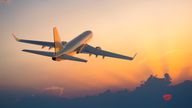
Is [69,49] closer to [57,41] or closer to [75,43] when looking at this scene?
[57,41]

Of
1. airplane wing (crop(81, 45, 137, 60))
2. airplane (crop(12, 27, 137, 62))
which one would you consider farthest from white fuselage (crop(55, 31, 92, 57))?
airplane wing (crop(81, 45, 137, 60))

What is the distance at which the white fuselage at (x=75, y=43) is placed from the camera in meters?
94.4

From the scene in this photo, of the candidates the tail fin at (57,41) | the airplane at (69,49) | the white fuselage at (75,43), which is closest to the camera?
the airplane at (69,49)

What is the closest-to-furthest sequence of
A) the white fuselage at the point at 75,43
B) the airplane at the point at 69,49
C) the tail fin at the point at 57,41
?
1. the airplane at the point at 69,49
2. the tail fin at the point at 57,41
3. the white fuselage at the point at 75,43

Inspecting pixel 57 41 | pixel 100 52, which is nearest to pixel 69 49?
pixel 57 41

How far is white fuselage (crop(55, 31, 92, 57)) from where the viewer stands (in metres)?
94.4

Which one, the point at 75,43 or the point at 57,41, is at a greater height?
the point at 75,43

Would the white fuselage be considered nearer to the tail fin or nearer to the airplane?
the airplane

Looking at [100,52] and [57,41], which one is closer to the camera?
[57,41]

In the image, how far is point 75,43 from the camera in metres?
105

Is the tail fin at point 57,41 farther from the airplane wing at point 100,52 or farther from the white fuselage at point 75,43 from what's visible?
the airplane wing at point 100,52

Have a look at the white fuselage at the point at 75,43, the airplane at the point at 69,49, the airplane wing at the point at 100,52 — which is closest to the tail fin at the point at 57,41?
the airplane at the point at 69,49

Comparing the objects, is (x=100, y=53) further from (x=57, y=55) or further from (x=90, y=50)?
(x=57, y=55)

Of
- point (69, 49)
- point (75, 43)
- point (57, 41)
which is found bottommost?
point (69, 49)
